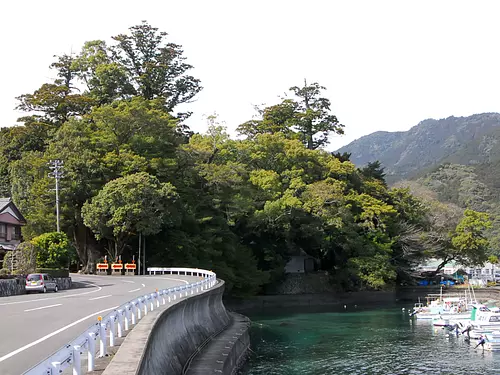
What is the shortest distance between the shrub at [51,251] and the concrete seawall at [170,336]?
1172 cm

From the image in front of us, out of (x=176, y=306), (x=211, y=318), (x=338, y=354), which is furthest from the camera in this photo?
(x=338, y=354)

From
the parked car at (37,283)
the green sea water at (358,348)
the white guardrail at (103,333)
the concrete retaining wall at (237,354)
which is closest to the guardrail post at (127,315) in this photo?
the white guardrail at (103,333)

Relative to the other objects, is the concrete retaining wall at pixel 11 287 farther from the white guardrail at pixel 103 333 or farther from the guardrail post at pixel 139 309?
the guardrail post at pixel 139 309

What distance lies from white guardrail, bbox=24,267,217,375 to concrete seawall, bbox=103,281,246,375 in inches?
15.1

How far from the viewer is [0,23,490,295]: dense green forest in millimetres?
47250

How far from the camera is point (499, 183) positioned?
14488cm

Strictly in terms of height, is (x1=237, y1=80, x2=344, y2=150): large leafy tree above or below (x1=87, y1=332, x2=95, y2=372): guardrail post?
above

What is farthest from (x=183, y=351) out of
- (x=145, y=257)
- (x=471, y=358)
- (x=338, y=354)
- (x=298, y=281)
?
(x=298, y=281)

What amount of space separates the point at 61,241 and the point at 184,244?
41.5ft

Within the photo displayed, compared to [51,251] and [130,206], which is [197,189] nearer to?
[130,206]

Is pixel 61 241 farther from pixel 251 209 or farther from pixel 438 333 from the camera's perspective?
pixel 438 333

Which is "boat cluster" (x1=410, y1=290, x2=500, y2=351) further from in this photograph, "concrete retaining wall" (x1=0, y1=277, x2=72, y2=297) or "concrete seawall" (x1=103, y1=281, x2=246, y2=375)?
"concrete retaining wall" (x1=0, y1=277, x2=72, y2=297)

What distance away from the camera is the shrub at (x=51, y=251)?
36.4 metres

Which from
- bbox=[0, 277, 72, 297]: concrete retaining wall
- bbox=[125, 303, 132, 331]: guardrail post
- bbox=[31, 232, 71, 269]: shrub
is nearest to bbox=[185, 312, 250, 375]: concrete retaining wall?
bbox=[125, 303, 132, 331]: guardrail post
